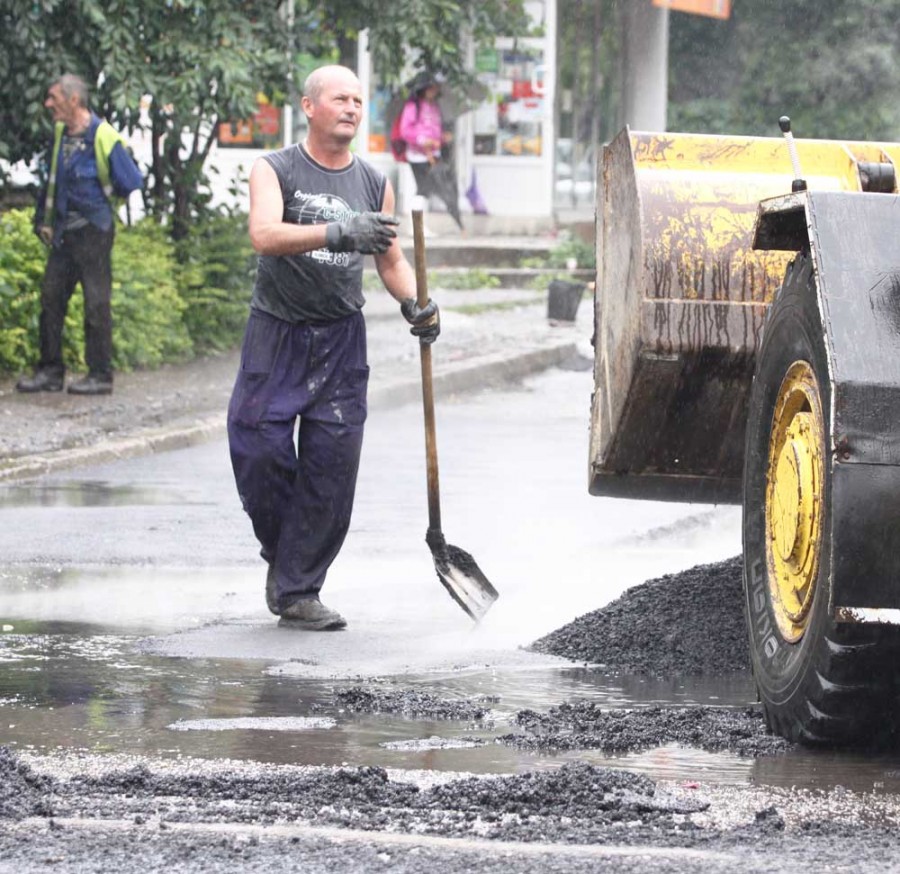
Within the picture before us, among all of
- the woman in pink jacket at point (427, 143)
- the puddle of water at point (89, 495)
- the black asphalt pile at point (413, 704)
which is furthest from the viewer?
the woman in pink jacket at point (427, 143)

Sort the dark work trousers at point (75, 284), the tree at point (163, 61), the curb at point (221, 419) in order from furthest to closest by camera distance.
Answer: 1. the tree at point (163, 61)
2. the dark work trousers at point (75, 284)
3. the curb at point (221, 419)

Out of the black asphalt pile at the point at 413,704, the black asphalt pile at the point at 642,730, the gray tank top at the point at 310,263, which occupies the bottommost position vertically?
the black asphalt pile at the point at 413,704

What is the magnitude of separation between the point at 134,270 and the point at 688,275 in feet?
30.7

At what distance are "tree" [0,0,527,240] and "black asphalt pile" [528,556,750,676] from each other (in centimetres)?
805

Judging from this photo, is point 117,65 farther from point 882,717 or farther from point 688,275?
point 882,717

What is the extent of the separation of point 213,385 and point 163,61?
2.28 m

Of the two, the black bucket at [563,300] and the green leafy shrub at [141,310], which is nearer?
the green leafy shrub at [141,310]

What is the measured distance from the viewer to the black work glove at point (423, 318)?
7.06 meters

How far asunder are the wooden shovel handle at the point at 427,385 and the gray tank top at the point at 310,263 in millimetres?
200

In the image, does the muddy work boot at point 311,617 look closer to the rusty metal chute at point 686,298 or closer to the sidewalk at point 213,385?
the rusty metal chute at point 686,298

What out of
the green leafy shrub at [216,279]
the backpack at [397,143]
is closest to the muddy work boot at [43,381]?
the green leafy shrub at [216,279]

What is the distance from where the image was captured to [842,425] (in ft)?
14.0

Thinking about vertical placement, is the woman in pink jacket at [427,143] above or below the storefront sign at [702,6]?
below

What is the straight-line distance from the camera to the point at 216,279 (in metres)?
15.8
